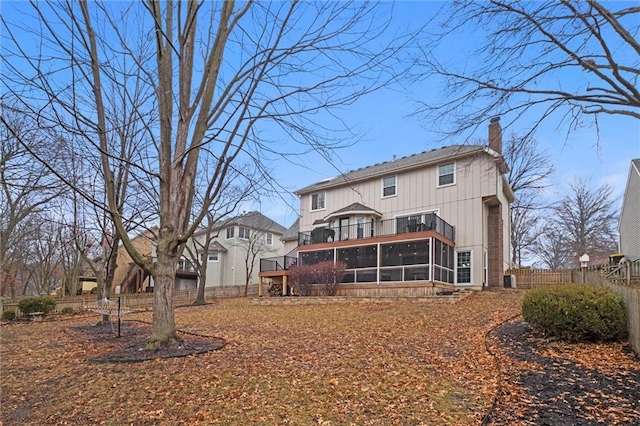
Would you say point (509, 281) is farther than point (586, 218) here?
No

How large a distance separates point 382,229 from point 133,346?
51.2 feet

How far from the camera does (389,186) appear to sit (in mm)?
22297

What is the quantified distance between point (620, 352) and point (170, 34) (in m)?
9.67

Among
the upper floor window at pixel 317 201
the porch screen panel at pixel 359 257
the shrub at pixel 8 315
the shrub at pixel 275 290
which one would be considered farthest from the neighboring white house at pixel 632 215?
the shrub at pixel 8 315

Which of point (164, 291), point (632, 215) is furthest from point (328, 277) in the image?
point (632, 215)

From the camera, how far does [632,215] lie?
21219mm

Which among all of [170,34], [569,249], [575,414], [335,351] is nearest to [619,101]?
[575,414]

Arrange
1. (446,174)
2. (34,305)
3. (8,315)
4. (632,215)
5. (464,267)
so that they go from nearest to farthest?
(8,315)
(34,305)
(464,267)
(446,174)
(632,215)

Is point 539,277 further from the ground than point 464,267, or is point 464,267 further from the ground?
point 464,267

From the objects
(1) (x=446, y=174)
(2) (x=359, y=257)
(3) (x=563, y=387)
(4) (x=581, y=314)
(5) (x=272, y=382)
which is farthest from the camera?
(2) (x=359, y=257)


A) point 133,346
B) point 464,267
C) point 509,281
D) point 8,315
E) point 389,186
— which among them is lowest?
point 8,315

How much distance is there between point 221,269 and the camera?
34094 mm

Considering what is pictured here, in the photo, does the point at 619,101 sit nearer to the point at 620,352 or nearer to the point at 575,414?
the point at 620,352

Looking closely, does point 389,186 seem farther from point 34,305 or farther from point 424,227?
point 34,305
